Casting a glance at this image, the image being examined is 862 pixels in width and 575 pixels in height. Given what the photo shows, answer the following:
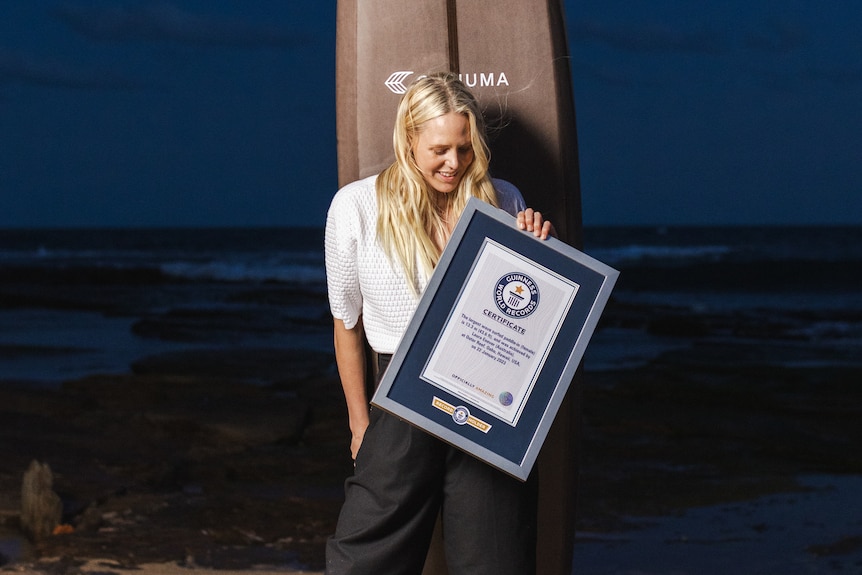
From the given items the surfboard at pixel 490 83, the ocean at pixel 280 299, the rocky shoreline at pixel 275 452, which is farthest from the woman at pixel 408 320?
the ocean at pixel 280 299

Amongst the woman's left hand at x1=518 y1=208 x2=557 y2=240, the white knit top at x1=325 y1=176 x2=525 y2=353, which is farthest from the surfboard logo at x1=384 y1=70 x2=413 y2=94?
the woman's left hand at x1=518 y1=208 x2=557 y2=240

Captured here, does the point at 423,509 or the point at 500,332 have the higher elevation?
the point at 500,332

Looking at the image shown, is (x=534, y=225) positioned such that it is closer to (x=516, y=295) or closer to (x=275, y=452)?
(x=516, y=295)

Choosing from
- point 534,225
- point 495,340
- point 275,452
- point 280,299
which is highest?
point 534,225

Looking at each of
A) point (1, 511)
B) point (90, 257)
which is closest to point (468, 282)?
point (1, 511)

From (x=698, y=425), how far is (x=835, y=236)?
79.0ft

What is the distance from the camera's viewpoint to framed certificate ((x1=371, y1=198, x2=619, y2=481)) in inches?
61.9

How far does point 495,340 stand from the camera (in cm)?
159

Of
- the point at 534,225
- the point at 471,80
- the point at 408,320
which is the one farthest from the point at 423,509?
the point at 471,80

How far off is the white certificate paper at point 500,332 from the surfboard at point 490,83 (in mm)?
820

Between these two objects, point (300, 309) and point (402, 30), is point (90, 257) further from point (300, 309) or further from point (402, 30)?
point (402, 30)

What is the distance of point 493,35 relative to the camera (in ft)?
7.95

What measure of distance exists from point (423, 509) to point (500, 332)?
34 centimetres

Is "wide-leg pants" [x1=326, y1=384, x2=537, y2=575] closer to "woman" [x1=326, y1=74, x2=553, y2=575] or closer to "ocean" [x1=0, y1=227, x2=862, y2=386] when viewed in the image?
"woman" [x1=326, y1=74, x2=553, y2=575]
